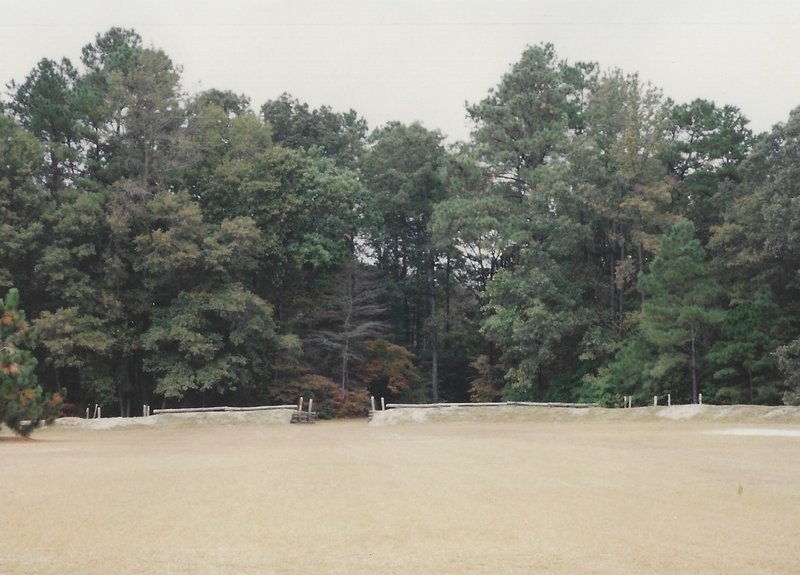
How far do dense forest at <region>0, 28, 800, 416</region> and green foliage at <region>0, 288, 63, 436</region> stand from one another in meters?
11.1

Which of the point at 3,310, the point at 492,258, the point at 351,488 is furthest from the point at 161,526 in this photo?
the point at 492,258

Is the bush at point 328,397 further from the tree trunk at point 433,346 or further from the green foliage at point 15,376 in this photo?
the green foliage at point 15,376

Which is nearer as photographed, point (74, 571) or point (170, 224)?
point (74, 571)

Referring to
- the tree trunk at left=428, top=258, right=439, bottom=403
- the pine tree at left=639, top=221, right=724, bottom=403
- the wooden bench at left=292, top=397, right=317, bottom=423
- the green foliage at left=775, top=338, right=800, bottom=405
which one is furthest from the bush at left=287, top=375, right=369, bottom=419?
the green foliage at left=775, top=338, right=800, bottom=405

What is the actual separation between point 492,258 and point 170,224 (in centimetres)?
1802

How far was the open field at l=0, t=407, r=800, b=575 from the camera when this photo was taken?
259 inches

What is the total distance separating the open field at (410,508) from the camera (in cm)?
657

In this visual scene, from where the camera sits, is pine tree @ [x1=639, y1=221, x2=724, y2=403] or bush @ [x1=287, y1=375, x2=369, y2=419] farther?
bush @ [x1=287, y1=375, x2=369, y2=419]

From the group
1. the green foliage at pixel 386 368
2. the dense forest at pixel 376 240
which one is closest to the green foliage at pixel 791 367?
the dense forest at pixel 376 240

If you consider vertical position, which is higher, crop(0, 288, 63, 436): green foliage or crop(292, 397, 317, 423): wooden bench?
crop(0, 288, 63, 436): green foliage

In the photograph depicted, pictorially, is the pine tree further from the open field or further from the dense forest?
the open field

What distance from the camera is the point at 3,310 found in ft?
60.2

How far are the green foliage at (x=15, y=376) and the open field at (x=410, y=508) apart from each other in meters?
1.59

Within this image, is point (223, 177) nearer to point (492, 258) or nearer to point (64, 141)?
point (64, 141)
